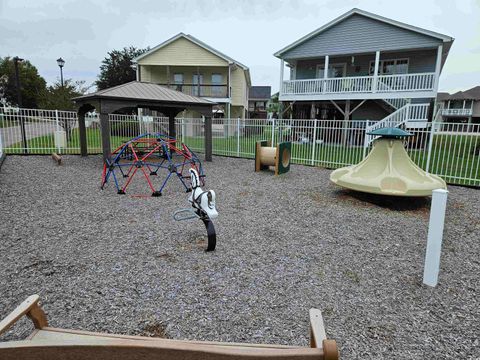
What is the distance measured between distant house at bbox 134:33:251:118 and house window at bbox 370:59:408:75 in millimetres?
11389

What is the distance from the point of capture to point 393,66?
19812mm

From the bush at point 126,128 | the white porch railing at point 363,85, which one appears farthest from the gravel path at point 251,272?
the white porch railing at point 363,85

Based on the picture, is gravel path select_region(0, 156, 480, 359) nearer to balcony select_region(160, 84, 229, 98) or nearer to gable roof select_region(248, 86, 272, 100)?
balcony select_region(160, 84, 229, 98)

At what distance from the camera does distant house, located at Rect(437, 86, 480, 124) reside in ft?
194

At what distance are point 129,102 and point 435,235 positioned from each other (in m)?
10.3

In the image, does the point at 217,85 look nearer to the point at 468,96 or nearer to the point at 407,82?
the point at 407,82

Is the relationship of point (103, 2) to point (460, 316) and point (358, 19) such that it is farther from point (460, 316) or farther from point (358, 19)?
point (460, 316)

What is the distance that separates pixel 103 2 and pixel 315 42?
42.1 ft

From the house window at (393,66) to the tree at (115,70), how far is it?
2967 cm

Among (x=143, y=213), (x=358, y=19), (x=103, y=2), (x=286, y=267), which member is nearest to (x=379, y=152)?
(x=286, y=267)

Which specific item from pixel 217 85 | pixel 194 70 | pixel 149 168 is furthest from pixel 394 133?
pixel 194 70

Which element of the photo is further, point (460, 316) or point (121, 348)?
point (460, 316)

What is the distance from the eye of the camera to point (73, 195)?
715cm

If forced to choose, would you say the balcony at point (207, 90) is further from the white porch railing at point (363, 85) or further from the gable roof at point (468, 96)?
the gable roof at point (468, 96)
